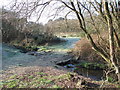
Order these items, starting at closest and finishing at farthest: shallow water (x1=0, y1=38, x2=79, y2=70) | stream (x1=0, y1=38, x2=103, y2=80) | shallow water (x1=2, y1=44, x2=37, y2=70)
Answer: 1. stream (x1=0, y1=38, x2=103, y2=80)
2. shallow water (x1=2, y1=44, x2=37, y2=70)
3. shallow water (x1=0, y1=38, x2=79, y2=70)

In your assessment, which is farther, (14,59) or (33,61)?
(14,59)

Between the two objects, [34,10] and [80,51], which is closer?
[34,10]

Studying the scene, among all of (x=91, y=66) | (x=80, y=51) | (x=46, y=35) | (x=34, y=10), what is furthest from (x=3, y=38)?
(x=34, y=10)

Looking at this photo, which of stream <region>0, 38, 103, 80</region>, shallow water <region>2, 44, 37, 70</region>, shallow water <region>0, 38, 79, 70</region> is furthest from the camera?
shallow water <region>0, 38, 79, 70</region>

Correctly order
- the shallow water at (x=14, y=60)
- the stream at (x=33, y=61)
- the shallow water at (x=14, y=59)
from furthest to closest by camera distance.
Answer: the shallow water at (x=14, y=59)
the shallow water at (x=14, y=60)
the stream at (x=33, y=61)

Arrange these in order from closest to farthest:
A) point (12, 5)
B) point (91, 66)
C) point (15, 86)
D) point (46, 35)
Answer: point (12, 5), point (15, 86), point (91, 66), point (46, 35)

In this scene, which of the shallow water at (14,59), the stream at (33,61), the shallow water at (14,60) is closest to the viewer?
the stream at (33,61)

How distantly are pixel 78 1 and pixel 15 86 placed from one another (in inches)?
172

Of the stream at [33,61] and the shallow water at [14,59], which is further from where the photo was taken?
the shallow water at [14,59]

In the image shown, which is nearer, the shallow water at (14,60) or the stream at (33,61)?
the stream at (33,61)

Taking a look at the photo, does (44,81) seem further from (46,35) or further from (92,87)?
(46,35)

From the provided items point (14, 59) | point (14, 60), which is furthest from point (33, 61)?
point (14, 59)

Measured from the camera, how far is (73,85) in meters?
4.84

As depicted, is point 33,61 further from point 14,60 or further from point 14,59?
point 14,59
